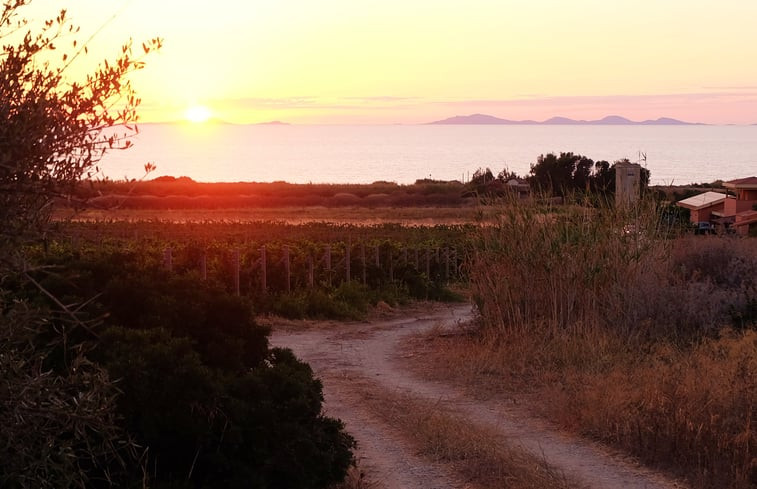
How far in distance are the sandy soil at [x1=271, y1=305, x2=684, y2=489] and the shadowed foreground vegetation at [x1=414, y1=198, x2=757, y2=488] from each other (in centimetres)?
32

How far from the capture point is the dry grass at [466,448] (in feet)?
24.7

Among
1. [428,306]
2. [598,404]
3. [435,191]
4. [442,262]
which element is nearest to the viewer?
[598,404]

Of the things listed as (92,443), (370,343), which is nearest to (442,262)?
(370,343)

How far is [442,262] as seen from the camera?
2653 cm

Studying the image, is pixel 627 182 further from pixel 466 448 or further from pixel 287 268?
pixel 466 448

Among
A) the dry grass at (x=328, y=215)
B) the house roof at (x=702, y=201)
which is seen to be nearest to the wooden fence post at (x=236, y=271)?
the house roof at (x=702, y=201)

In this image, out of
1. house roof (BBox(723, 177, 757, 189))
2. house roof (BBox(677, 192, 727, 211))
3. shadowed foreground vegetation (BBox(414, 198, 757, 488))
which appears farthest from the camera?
house roof (BBox(723, 177, 757, 189))

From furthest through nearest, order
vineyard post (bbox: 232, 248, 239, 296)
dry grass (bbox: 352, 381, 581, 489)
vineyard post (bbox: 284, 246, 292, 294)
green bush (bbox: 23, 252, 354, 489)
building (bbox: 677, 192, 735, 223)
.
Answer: building (bbox: 677, 192, 735, 223), vineyard post (bbox: 284, 246, 292, 294), vineyard post (bbox: 232, 248, 239, 296), dry grass (bbox: 352, 381, 581, 489), green bush (bbox: 23, 252, 354, 489)

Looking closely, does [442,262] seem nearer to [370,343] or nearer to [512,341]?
[370,343]

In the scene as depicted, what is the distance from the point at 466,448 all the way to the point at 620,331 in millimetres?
5304

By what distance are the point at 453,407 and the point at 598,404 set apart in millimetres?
1747

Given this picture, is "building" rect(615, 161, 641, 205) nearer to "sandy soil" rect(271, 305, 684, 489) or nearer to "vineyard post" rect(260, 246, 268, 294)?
"sandy soil" rect(271, 305, 684, 489)

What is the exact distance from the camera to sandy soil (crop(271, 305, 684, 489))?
7820 mm

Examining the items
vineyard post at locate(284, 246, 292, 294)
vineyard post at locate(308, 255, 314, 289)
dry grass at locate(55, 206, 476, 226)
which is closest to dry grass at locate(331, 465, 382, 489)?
vineyard post at locate(284, 246, 292, 294)
